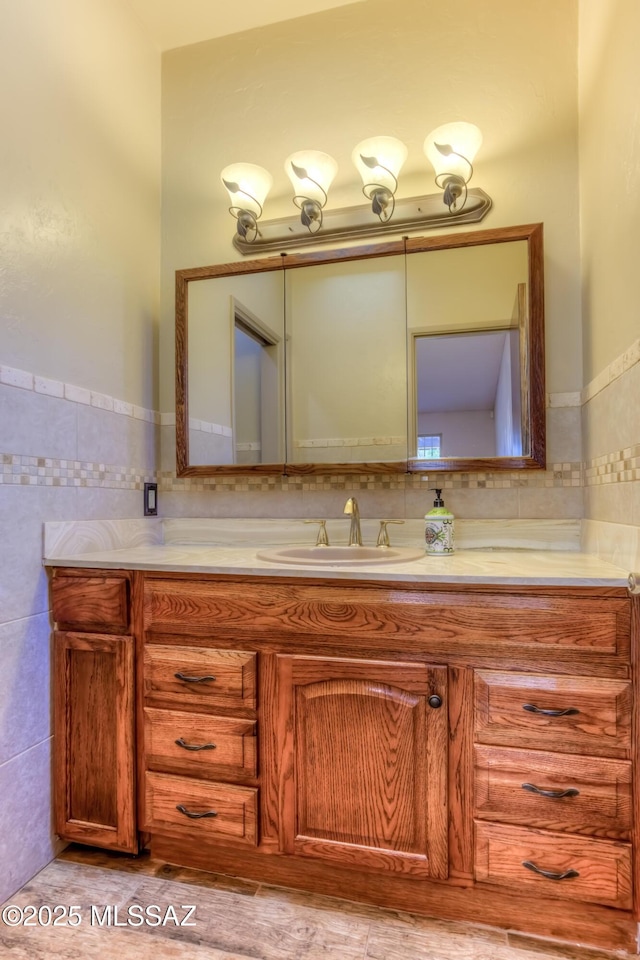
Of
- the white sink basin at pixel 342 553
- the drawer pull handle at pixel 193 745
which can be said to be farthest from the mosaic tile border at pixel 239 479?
the drawer pull handle at pixel 193 745

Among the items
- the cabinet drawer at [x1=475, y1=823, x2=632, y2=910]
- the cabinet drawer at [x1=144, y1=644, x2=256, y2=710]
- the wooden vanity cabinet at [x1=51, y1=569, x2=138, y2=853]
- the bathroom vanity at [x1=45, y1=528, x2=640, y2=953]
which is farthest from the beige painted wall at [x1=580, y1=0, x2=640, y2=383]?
the wooden vanity cabinet at [x1=51, y1=569, x2=138, y2=853]

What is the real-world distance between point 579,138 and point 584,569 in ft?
4.27

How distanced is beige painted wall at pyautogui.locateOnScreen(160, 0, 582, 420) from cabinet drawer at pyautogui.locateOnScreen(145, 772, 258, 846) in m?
1.22

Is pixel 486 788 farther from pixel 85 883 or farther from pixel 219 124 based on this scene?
pixel 219 124

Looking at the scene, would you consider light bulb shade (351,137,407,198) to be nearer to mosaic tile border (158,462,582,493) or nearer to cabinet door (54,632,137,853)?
mosaic tile border (158,462,582,493)

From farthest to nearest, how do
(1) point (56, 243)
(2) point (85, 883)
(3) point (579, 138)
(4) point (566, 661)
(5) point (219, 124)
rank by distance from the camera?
(5) point (219, 124), (3) point (579, 138), (1) point (56, 243), (2) point (85, 883), (4) point (566, 661)

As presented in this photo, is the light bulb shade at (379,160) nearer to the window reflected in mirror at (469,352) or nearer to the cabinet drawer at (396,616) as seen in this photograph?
the window reflected in mirror at (469,352)

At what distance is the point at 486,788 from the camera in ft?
3.54

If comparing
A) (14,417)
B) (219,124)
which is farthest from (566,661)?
(219,124)

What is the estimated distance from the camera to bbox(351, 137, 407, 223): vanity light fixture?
1555mm

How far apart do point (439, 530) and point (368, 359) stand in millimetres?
595

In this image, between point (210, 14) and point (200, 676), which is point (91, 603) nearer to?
point (200, 676)

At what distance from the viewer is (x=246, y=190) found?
1692 mm

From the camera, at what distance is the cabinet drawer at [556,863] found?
1017 mm
